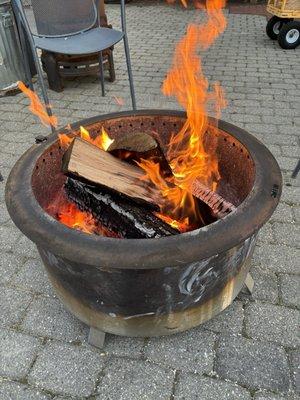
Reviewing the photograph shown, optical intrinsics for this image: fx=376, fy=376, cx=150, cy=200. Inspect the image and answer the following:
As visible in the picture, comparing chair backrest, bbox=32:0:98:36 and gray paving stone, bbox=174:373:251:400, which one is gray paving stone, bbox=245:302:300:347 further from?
chair backrest, bbox=32:0:98:36

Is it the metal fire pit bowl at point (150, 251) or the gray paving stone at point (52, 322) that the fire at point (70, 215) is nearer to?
the metal fire pit bowl at point (150, 251)

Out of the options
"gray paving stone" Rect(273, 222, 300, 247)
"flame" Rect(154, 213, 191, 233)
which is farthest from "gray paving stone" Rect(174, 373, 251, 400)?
"gray paving stone" Rect(273, 222, 300, 247)

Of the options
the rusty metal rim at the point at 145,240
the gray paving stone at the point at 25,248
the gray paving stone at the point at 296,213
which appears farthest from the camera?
the gray paving stone at the point at 296,213

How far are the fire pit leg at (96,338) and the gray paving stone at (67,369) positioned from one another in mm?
44

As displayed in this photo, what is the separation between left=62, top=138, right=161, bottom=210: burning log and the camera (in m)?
1.60

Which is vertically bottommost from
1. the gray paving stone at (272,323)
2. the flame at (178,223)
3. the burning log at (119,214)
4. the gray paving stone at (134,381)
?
the gray paving stone at (272,323)

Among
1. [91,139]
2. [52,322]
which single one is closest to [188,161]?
[91,139]

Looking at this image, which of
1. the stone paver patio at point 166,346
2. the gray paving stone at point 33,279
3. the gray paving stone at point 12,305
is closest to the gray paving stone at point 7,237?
the stone paver patio at point 166,346

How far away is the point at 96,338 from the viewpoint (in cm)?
182

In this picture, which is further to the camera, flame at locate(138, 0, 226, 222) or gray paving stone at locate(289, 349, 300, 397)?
flame at locate(138, 0, 226, 222)

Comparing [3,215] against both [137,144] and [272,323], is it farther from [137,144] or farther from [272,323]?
[272,323]

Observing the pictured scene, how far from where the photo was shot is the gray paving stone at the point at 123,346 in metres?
1.82

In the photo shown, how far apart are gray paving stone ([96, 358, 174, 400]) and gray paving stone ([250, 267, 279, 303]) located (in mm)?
680

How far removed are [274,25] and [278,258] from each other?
15.9 ft
